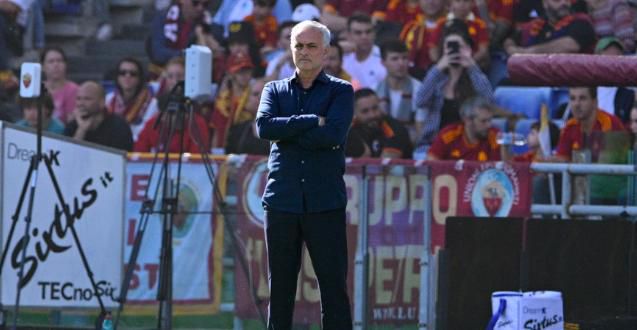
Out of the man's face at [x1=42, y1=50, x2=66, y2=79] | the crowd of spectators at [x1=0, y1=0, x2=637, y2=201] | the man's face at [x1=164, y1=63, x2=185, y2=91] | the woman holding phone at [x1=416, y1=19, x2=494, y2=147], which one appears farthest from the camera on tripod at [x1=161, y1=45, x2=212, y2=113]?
the man's face at [x1=42, y1=50, x2=66, y2=79]

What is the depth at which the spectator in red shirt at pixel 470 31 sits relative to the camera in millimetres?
14086

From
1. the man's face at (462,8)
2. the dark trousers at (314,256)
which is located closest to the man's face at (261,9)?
the man's face at (462,8)

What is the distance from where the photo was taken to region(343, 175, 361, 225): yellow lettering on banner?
35.4 feet

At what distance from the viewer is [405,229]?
1079 cm

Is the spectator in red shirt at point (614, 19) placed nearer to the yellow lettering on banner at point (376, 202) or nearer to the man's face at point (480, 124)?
the man's face at point (480, 124)

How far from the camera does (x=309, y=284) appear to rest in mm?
10844

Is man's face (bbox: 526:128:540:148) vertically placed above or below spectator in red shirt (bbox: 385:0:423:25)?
below

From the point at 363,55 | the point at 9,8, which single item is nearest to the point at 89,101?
the point at 9,8

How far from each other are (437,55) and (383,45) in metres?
0.53

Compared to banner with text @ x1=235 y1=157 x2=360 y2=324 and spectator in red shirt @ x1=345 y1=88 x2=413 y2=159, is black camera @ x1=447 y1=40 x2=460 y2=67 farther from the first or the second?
banner with text @ x1=235 y1=157 x2=360 y2=324

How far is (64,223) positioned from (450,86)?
4.22 metres

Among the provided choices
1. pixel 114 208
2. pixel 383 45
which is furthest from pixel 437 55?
pixel 114 208

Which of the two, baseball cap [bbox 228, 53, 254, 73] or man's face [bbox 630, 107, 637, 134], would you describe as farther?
baseball cap [bbox 228, 53, 254, 73]

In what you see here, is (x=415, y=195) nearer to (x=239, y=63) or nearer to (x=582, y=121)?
(x=582, y=121)
